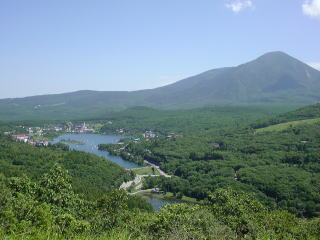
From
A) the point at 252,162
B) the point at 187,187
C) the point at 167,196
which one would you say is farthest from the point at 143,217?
the point at 252,162

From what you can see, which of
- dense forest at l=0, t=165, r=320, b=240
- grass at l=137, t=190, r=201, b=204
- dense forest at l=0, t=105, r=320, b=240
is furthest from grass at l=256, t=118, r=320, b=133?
dense forest at l=0, t=165, r=320, b=240

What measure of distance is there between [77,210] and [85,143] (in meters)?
70.7

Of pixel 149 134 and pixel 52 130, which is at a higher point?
pixel 52 130

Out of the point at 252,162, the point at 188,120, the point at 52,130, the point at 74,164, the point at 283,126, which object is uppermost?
the point at 283,126

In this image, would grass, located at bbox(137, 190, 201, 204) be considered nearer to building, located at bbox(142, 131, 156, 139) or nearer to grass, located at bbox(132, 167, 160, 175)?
grass, located at bbox(132, 167, 160, 175)

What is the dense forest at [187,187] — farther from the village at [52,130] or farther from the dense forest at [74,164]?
the village at [52,130]

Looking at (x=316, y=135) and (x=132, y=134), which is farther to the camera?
(x=132, y=134)

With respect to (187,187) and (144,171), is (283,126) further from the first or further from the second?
(187,187)

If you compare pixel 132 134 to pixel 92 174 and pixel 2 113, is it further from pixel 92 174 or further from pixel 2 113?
pixel 2 113

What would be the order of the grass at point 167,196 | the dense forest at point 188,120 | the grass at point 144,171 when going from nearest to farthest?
the grass at point 167,196 < the grass at point 144,171 < the dense forest at point 188,120

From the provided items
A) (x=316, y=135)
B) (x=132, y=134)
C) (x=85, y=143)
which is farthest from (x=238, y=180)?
(x=132, y=134)

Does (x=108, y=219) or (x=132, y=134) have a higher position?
(x=108, y=219)

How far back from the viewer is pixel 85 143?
85.1 m

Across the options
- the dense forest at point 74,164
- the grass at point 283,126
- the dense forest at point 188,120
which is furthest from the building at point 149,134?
the dense forest at point 74,164
